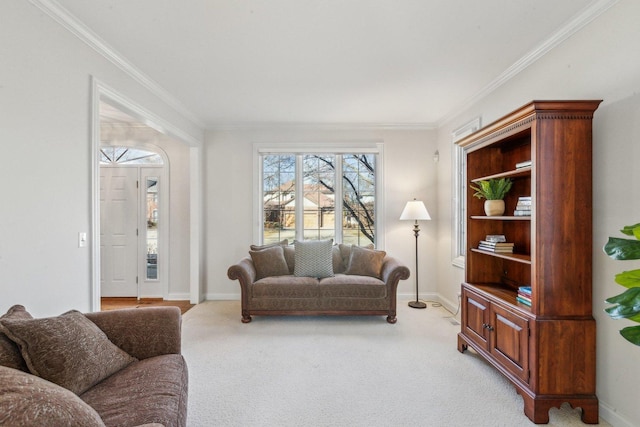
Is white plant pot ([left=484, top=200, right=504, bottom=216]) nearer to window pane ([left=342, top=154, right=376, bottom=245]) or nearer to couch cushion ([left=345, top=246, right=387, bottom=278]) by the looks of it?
couch cushion ([left=345, top=246, right=387, bottom=278])

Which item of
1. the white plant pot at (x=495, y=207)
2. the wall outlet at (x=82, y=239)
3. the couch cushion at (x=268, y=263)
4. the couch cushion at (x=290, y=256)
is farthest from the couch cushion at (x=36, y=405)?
the couch cushion at (x=290, y=256)

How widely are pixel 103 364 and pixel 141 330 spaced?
0.26 meters

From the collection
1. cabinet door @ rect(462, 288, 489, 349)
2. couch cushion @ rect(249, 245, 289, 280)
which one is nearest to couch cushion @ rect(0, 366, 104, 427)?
cabinet door @ rect(462, 288, 489, 349)

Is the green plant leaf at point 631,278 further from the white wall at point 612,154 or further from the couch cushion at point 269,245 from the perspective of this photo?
the couch cushion at point 269,245

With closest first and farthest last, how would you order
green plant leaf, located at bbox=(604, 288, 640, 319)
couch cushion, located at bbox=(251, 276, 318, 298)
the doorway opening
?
1. green plant leaf, located at bbox=(604, 288, 640, 319)
2. couch cushion, located at bbox=(251, 276, 318, 298)
3. the doorway opening

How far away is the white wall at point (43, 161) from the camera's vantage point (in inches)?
67.2

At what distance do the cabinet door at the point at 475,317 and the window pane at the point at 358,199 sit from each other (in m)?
1.97

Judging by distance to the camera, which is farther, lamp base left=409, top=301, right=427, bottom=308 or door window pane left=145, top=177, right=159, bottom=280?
door window pane left=145, top=177, right=159, bottom=280

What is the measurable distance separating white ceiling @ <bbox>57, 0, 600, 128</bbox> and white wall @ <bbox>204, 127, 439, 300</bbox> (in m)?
0.91

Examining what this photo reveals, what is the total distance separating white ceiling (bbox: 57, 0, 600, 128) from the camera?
1966 millimetres

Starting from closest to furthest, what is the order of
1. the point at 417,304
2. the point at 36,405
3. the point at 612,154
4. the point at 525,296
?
the point at 36,405 < the point at 612,154 < the point at 525,296 < the point at 417,304

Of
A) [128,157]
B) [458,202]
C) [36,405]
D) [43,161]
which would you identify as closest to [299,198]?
[458,202]

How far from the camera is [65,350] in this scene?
1.40 m

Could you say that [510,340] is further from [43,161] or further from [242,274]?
[43,161]
